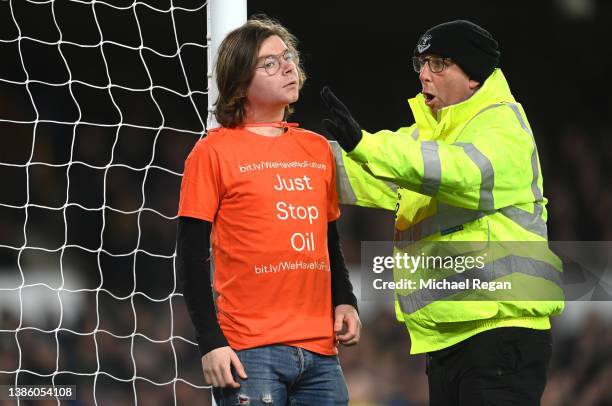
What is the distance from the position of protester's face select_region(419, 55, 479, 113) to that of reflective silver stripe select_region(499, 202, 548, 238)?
0.83 feet

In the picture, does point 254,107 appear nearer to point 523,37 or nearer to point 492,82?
point 492,82

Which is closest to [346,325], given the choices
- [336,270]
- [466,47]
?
[336,270]

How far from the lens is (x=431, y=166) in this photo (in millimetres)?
1877

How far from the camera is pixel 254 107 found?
2.04 m

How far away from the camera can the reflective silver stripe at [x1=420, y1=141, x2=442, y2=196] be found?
6.16 feet

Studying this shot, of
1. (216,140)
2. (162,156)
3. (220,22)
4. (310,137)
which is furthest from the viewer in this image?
(162,156)

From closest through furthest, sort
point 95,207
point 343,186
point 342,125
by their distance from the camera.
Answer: point 342,125 < point 343,186 < point 95,207

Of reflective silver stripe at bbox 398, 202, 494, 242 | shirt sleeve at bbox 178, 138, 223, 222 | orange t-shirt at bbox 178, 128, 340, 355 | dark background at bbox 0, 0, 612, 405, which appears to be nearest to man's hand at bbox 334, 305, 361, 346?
orange t-shirt at bbox 178, 128, 340, 355

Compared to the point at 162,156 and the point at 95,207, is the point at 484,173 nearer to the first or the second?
the point at 95,207

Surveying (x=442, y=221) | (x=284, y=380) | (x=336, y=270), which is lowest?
(x=284, y=380)

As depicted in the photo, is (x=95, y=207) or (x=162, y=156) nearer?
(x=95, y=207)

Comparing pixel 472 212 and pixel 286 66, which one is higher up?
pixel 286 66

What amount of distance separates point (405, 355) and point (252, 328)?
2.58m

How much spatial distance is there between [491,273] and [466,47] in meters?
0.44
